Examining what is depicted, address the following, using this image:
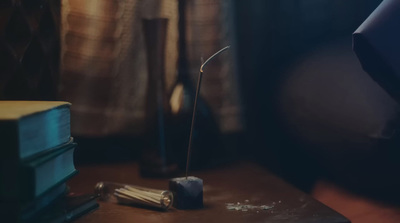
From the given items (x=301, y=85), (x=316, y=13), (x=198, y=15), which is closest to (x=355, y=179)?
(x=301, y=85)

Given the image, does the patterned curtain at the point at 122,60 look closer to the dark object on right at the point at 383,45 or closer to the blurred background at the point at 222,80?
the blurred background at the point at 222,80

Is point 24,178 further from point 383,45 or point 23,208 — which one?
point 383,45

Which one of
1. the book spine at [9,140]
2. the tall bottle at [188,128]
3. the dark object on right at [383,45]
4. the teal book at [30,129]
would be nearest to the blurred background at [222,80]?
the tall bottle at [188,128]

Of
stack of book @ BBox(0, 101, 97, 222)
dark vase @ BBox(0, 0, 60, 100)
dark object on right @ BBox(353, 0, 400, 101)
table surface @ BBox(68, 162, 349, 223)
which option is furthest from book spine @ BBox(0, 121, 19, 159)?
dark object on right @ BBox(353, 0, 400, 101)

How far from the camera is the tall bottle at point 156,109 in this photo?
1.07 meters

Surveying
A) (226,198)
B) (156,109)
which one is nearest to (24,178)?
(226,198)

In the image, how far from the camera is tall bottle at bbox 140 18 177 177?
1.07 metres

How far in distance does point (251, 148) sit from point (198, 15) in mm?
390

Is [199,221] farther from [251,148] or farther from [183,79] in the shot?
[251,148]

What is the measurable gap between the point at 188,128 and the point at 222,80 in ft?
0.82

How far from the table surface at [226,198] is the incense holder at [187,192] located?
1 cm

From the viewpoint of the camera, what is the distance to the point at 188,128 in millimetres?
1085

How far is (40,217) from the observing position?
67 centimetres

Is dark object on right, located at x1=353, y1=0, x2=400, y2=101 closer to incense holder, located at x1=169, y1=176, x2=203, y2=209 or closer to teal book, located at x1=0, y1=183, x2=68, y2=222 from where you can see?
incense holder, located at x1=169, y1=176, x2=203, y2=209
